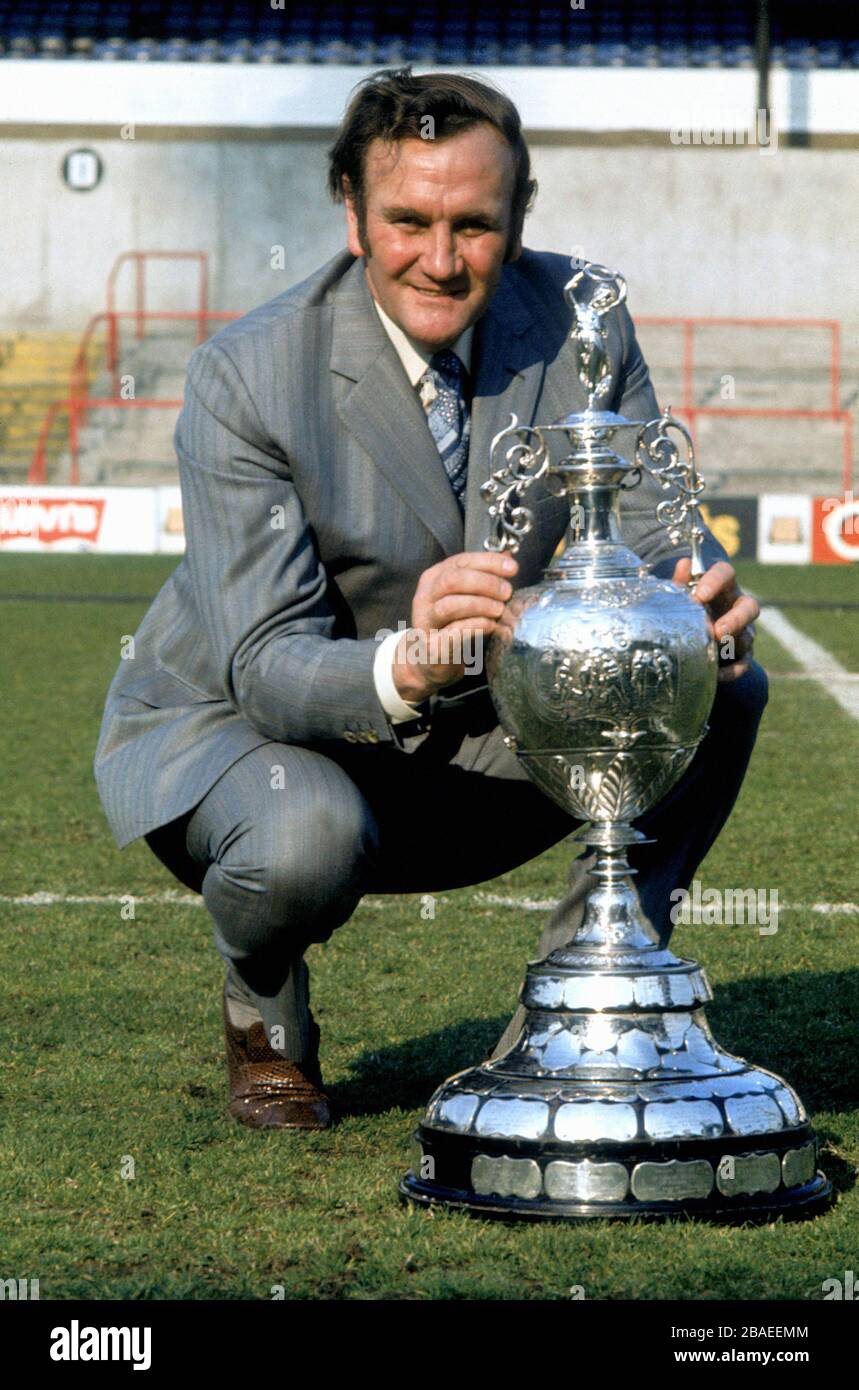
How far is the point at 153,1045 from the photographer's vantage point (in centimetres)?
326

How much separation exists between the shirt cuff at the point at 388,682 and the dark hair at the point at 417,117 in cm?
54

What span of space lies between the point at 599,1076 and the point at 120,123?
75.9 ft

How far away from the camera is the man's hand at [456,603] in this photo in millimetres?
2246

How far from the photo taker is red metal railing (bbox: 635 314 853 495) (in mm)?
21906

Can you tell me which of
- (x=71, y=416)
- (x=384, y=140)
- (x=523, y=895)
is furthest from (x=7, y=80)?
(x=384, y=140)

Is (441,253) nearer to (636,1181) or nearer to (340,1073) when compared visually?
(636,1181)

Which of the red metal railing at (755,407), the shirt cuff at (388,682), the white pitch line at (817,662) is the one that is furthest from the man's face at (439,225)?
the red metal railing at (755,407)

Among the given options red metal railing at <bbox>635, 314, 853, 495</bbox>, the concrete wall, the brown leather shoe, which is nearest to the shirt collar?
the brown leather shoe

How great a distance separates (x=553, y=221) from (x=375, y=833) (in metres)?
21.8

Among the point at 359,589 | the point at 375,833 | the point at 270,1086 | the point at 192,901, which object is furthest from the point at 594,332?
the point at 192,901

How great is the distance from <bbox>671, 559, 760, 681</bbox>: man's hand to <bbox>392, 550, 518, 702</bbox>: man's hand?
0.26 metres

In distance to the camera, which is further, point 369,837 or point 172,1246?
point 369,837

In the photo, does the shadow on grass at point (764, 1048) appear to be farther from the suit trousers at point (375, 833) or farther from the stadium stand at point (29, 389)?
the stadium stand at point (29, 389)
